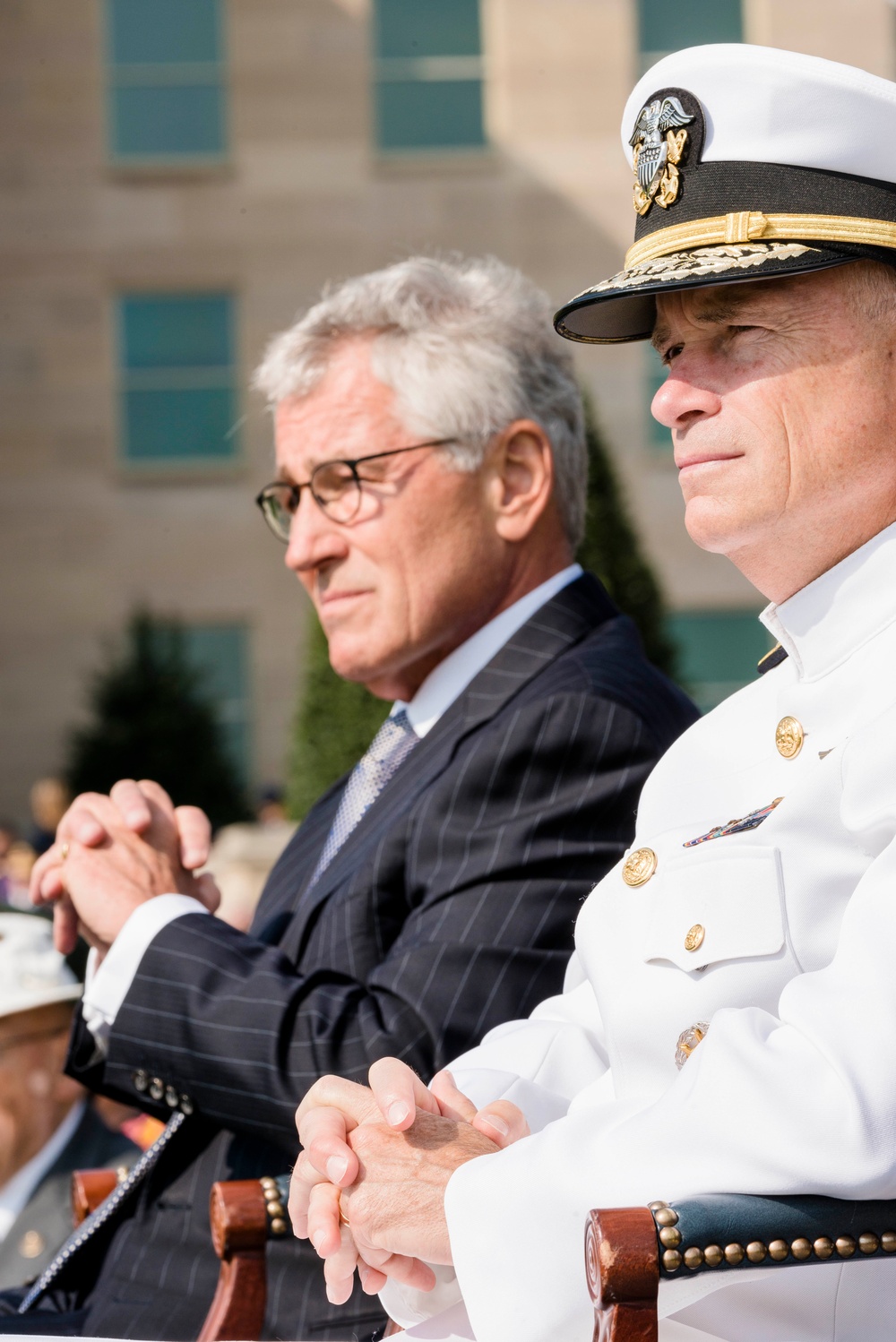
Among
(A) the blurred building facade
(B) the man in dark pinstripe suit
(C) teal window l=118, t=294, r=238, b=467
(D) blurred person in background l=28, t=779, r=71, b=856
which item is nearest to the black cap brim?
(B) the man in dark pinstripe suit

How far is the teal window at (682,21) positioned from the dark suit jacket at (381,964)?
1586 cm

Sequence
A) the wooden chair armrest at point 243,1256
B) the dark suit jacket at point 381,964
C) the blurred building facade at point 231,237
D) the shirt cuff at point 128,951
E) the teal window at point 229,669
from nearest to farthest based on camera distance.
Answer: the wooden chair armrest at point 243,1256 < the dark suit jacket at point 381,964 < the shirt cuff at point 128,951 < the blurred building facade at point 231,237 < the teal window at point 229,669

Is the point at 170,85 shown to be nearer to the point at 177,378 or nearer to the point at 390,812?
the point at 177,378

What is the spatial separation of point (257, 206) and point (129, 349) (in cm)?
198

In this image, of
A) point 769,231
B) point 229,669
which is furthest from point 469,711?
point 229,669

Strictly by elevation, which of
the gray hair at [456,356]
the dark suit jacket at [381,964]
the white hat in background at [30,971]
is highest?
the gray hair at [456,356]

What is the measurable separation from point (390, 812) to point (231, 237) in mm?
15201

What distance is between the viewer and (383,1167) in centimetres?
155

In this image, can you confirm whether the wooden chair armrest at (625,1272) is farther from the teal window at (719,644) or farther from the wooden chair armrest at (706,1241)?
the teal window at (719,644)

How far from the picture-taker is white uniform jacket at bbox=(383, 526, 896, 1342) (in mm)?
1343

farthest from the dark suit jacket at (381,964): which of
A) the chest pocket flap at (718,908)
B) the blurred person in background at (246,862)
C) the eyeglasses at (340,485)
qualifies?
Answer: the blurred person in background at (246,862)

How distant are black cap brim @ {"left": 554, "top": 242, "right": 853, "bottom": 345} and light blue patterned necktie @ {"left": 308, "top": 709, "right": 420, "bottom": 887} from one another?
1.08 m

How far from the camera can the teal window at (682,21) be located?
16938 mm

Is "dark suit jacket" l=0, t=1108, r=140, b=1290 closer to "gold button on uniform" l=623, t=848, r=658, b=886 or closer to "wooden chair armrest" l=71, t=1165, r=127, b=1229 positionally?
"wooden chair armrest" l=71, t=1165, r=127, b=1229
